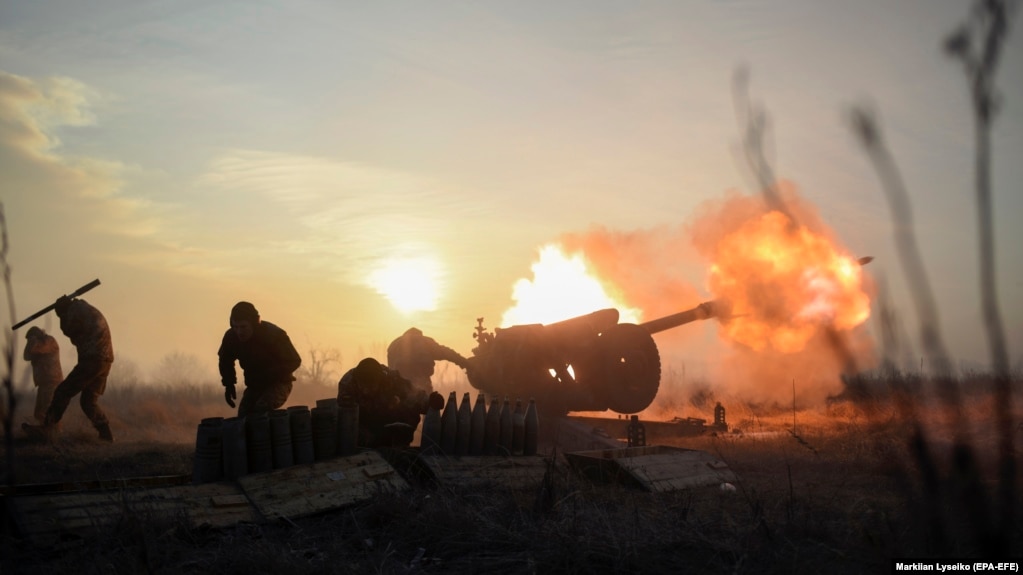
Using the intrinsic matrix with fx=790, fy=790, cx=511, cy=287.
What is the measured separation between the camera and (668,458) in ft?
29.0

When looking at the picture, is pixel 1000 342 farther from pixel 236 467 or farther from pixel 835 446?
pixel 835 446

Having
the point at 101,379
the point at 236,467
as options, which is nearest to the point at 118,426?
the point at 101,379

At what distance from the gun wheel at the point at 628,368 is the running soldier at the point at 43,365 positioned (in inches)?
411

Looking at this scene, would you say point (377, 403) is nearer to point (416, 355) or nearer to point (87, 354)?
point (87, 354)

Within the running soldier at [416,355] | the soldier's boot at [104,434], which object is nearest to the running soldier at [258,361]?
the soldier's boot at [104,434]

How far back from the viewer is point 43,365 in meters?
15.1

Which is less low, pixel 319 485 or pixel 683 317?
pixel 683 317

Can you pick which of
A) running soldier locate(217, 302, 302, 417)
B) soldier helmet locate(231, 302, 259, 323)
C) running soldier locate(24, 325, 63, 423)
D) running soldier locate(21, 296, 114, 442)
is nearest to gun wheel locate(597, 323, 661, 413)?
running soldier locate(217, 302, 302, 417)

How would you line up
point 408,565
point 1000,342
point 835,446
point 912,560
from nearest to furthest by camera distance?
point 1000,342
point 912,560
point 408,565
point 835,446

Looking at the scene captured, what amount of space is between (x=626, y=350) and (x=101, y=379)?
9023 millimetres

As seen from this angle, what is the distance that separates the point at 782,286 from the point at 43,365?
14057 millimetres

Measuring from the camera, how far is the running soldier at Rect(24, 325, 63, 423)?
49.2 ft

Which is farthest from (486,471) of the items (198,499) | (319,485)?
(198,499)

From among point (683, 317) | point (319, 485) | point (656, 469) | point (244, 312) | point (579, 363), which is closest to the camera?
point (319, 485)
